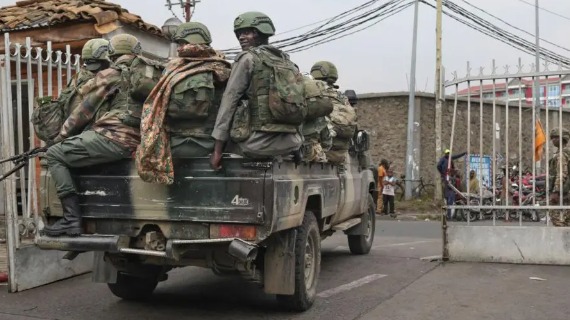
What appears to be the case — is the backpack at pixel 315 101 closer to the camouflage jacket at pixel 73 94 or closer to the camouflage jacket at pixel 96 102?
the camouflage jacket at pixel 96 102

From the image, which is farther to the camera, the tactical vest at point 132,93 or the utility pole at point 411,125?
the utility pole at point 411,125

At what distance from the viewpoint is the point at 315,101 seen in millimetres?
5102

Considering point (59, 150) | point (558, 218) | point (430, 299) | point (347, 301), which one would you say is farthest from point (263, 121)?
point (558, 218)

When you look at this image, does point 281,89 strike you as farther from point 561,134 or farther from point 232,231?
point 561,134

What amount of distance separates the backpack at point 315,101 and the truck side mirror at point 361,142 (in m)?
2.42

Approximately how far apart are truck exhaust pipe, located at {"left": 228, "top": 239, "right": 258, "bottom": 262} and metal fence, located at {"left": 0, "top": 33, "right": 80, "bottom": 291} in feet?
9.24

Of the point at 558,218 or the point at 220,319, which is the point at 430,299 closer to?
the point at 220,319

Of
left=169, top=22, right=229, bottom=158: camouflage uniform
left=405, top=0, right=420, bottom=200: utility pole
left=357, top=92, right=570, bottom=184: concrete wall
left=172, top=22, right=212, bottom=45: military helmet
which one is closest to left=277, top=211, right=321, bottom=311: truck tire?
left=169, top=22, right=229, bottom=158: camouflage uniform

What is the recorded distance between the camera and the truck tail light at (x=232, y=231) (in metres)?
4.25

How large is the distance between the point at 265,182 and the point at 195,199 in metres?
0.55

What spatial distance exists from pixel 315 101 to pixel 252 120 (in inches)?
33.8

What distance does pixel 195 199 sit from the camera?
4.36 metres

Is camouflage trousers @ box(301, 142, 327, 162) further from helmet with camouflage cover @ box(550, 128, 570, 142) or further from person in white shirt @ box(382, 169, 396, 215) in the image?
person in white shirt @ box(382, 169, 396, 215)

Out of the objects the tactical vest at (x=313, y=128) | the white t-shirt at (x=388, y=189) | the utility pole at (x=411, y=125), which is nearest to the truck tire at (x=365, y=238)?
the tactical vest at (x=313, y=128)
